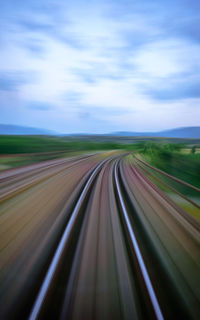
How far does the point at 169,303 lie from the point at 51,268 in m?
2.28

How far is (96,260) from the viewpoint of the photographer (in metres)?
4.02

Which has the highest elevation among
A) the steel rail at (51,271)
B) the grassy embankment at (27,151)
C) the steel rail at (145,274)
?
the grassy embankment at (27,151)

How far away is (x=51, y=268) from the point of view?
3.66 m

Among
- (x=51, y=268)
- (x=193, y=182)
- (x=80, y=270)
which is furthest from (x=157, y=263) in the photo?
(x=193, y=182)

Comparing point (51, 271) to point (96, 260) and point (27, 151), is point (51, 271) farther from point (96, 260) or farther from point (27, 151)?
point (27, 151)

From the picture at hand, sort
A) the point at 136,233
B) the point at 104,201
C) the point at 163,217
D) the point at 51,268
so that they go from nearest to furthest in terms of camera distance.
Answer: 1. the point at 51,268
2. the point at 136,233
3. the point at 163,217
4. the point at 104,201

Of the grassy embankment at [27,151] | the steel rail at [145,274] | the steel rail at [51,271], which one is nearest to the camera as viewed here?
the steel rail at [51,271]

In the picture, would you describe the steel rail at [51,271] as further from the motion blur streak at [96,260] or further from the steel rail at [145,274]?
the steel rail at [145,274]

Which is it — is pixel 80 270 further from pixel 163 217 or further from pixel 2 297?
pixel 163 217

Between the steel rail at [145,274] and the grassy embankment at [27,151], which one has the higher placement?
the grassy embankment at [27,151]

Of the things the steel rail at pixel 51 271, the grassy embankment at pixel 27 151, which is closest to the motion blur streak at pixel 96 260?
the steel rail at pixel 51 271

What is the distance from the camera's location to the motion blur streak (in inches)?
116

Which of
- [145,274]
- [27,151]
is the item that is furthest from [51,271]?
[27,151]

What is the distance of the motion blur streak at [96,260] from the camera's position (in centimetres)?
295
